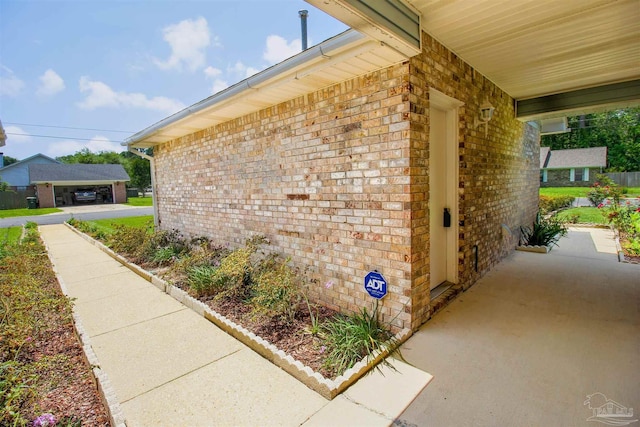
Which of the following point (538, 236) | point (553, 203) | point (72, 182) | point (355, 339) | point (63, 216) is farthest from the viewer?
point (72, 182)

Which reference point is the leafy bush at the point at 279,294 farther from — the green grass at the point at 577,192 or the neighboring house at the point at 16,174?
the neighboring house at the point at 16,174

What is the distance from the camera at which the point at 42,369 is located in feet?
9.31

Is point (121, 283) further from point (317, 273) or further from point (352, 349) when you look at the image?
point (352, 349)

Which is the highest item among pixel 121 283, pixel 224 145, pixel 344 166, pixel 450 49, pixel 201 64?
pixel 201 64

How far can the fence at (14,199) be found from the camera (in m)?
27.0

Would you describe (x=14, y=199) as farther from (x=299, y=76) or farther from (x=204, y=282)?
(x=299, y=76)

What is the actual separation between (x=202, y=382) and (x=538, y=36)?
4726 mm

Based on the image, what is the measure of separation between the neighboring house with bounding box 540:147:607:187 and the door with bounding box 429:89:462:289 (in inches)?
1220

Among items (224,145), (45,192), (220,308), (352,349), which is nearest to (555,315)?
(352,349)

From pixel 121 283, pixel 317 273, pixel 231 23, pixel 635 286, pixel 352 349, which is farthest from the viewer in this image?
pixel 231 23

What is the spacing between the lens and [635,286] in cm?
418

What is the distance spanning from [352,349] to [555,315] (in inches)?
97.6

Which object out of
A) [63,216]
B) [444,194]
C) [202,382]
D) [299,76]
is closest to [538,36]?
[444,194]

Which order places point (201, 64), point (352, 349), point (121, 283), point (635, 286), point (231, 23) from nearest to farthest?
point (352, 349)
point (635, 286)
point (121, 283)
point (231, 23)
point (201, 64)
